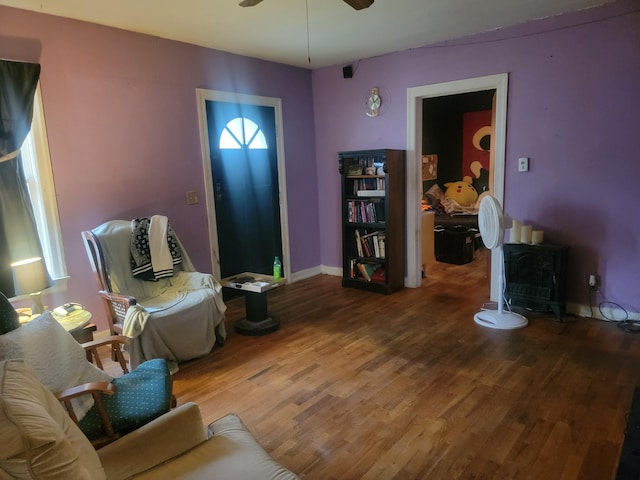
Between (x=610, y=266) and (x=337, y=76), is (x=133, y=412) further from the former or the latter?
(x=337, y=76)

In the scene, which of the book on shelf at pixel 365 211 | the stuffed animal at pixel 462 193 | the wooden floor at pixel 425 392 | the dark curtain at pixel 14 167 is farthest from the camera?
the stuffed animal at pixel 462 193

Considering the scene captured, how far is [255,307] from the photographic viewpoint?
356 centimetres

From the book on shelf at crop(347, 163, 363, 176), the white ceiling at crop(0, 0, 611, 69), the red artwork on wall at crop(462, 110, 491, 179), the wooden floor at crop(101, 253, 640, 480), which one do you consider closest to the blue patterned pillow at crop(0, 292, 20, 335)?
the wooden floor at crop(101, 253, 640, 480)

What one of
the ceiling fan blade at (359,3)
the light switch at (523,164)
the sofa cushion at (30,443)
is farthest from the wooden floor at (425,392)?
the ceiling fan blade at (359,3)

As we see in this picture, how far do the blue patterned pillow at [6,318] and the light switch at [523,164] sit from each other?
3.78 metres

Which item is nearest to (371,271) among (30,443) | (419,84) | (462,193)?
(419,84)

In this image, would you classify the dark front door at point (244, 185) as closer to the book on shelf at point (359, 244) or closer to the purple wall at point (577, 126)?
the book on shelf at point (359, 244)

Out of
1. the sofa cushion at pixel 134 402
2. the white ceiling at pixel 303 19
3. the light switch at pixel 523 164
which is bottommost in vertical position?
the sofa cushion at pixel 134 402

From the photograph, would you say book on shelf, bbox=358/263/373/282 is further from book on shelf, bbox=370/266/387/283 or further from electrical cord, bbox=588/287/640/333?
electrical cord, bbox=588/287/640/333

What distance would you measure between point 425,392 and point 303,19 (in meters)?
2.86

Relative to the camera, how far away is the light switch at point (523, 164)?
12.3ft

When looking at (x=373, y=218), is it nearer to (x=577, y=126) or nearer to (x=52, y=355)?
(x=577, y=126)

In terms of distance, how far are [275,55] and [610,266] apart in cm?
365

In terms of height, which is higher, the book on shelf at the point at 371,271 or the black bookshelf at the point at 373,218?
the black bookshelf at the point at 373,218
